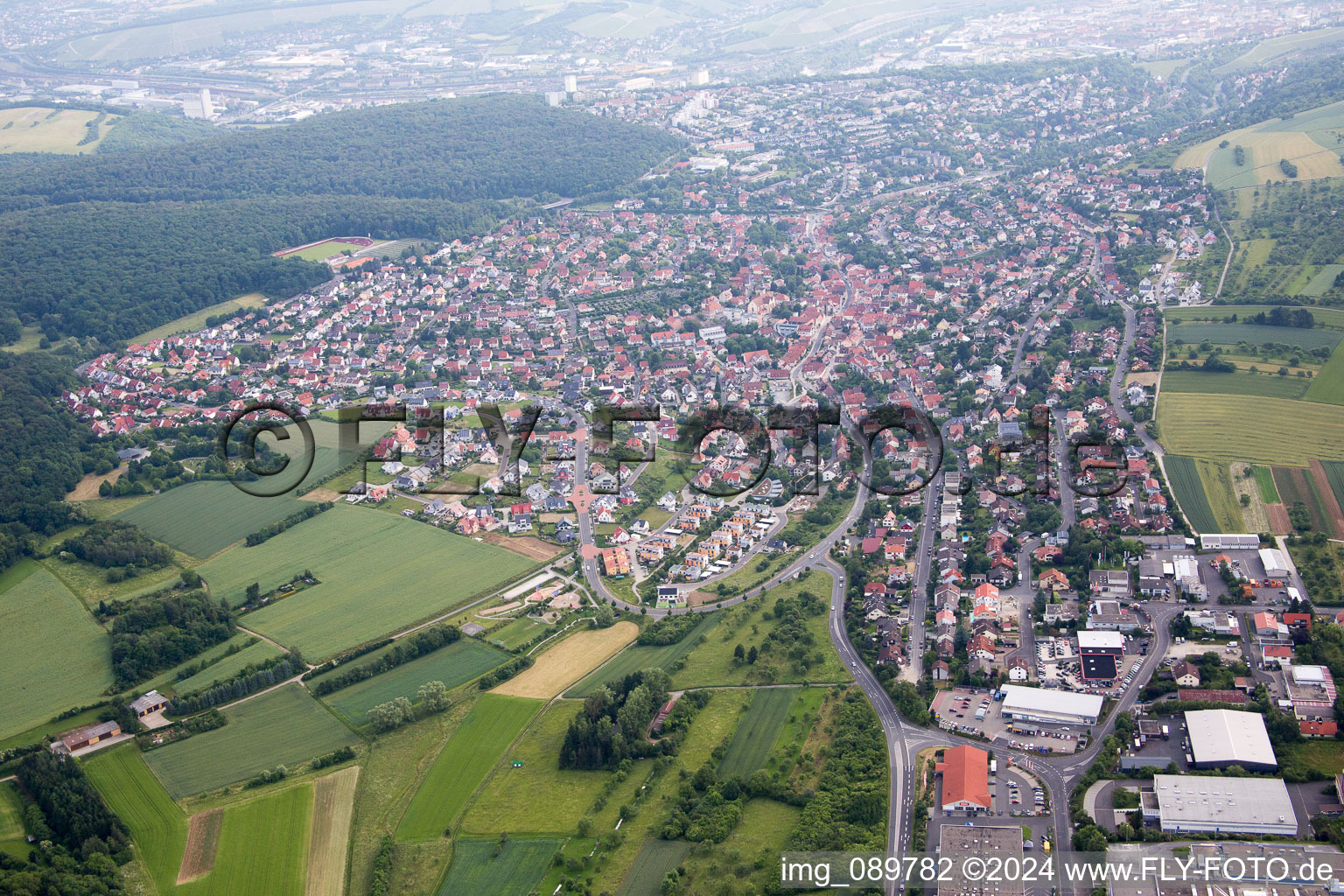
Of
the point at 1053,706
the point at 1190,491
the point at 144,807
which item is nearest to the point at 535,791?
the point at 144,807

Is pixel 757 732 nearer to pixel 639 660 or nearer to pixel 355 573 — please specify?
pixel 639 660

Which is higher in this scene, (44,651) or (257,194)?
(257,194)

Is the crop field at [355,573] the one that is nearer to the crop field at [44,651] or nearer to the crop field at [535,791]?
the crop field at [44,651]

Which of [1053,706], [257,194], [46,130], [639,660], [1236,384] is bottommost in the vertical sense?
[639,660]

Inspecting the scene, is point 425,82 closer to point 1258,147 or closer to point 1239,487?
point 1258,147

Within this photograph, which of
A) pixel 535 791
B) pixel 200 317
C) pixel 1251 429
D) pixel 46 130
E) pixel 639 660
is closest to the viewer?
pixel 535 791

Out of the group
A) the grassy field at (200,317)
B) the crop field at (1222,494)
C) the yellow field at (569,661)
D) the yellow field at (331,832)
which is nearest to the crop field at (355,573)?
the yellow field at (569,661)
